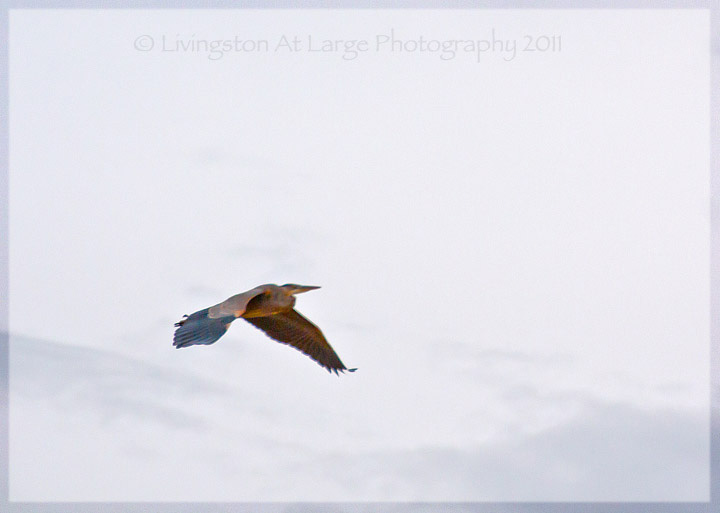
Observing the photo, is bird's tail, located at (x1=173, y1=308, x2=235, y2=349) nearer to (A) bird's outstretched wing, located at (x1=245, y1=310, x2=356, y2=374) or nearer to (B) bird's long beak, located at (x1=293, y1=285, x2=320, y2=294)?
(B) bird's long beak, located at (x1=293, y1=285, x2=320, y2=294)

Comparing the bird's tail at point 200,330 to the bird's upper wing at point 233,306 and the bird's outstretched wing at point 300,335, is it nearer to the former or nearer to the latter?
the bird's upper wing at point 233,306

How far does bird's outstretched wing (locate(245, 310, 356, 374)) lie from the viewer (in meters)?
16.0

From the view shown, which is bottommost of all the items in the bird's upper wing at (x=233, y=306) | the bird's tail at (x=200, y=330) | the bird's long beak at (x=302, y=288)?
the bird's tail at (x=200, y=330)

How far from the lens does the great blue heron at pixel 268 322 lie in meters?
12.9

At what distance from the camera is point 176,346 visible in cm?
1260

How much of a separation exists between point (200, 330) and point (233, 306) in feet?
2.95

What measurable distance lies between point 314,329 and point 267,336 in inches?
28.8

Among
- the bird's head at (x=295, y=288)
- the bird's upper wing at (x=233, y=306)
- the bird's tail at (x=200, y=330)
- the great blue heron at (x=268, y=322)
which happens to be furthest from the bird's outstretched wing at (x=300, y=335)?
the bird's tail at (x=200, y=330)

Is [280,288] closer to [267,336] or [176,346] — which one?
[267,336]

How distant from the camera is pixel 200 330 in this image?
→ 42.2ft

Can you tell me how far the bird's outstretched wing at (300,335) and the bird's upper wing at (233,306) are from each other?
5.04ft

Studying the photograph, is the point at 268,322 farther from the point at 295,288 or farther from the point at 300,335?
the point at 295,288

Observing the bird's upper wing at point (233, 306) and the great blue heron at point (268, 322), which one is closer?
the great blue heron at point (268, 322)

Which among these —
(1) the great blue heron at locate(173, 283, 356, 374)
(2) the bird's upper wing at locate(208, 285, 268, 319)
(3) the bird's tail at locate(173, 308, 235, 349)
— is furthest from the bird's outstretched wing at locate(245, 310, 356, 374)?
(3) the bird's tail at locate(173, 308, 235, 349)
